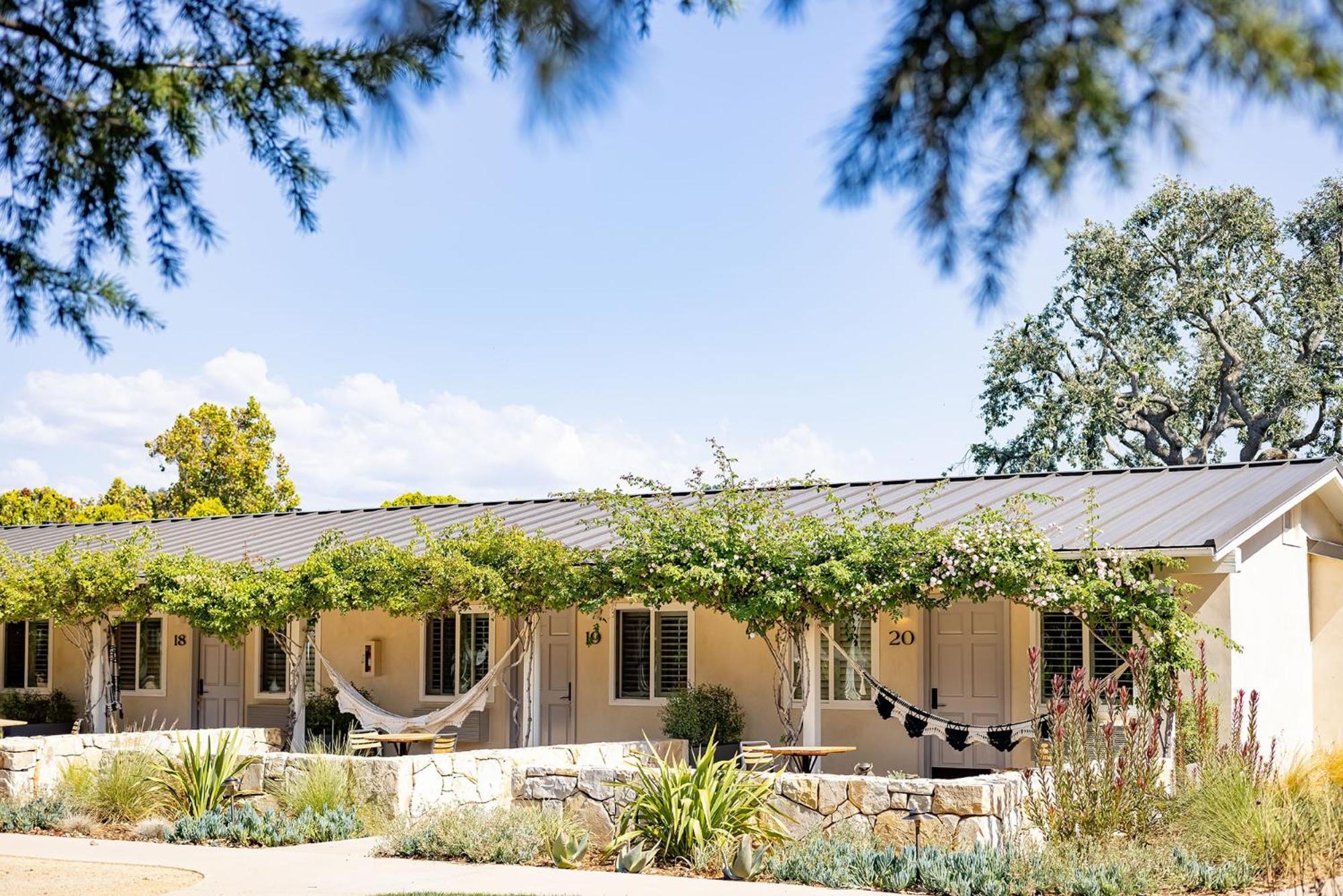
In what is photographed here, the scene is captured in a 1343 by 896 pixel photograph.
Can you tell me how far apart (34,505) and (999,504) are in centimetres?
3060

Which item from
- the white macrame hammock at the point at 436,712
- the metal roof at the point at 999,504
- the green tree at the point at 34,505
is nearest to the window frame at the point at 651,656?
the metal roof at the point at 999,504

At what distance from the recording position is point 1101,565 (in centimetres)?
1296

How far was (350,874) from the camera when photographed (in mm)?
9617

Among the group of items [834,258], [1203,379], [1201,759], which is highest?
[1203,379]

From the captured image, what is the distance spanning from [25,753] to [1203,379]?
82.1 feet

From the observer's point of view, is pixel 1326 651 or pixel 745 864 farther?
pixel 1326 651

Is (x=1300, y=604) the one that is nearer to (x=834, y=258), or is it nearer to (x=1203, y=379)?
(x=834, y=258)

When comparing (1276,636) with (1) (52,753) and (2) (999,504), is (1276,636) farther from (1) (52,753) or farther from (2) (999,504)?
(1) (52,753)

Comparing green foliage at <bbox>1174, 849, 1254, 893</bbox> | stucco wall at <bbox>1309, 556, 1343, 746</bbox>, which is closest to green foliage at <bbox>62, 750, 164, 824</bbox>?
green foliage at <bbox>1174, 849, 1254, 893</bbox>

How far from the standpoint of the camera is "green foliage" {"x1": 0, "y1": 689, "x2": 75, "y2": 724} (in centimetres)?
2084

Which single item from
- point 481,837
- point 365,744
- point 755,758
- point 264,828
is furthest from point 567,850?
point 365,744

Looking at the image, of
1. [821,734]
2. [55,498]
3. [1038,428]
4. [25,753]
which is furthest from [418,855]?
[55,498]

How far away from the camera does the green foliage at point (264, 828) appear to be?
11188 millimetres

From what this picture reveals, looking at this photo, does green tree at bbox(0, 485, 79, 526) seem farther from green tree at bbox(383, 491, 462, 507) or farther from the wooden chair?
the wooden chair
